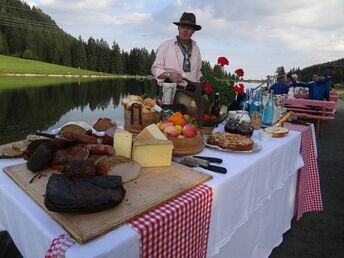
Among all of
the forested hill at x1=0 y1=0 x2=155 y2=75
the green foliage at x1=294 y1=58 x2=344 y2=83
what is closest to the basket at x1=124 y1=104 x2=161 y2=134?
the green foliage at x1=294 y1=58 x2=344 y2=83

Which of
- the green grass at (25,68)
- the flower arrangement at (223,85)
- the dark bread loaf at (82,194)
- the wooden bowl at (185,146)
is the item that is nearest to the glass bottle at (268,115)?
the flower arrangement at (223,85)

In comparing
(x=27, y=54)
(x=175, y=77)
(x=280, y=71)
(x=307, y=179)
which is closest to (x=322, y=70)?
(x=280, y=71)

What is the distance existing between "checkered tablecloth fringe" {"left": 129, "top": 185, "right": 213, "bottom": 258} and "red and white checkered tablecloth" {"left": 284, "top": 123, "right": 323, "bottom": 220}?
1.87 metres

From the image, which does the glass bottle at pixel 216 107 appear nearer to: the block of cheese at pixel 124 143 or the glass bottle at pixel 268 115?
the glass bottle at pixel 268 115

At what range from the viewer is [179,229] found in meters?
Answer: 1.19

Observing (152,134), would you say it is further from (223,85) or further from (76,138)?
(223,85)

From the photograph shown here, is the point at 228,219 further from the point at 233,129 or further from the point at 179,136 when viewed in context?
the point at 233,129

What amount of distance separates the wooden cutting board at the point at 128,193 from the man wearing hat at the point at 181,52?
1962 mm

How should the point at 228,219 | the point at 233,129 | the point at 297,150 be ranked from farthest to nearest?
the point at 297,150 < the point at 233,129 < the point at 228,219

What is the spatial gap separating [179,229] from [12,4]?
373ft

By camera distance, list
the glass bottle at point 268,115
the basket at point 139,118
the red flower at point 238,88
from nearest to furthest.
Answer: the basket at point 139,118
the red flower at point 238,88
the glass bottle at point 268,115

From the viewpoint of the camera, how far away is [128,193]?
119 centimetres

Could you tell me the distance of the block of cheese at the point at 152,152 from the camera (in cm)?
148

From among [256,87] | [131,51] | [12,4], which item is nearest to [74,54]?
[131,51]
